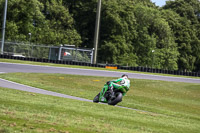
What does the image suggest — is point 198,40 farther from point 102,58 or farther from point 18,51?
point 18,51

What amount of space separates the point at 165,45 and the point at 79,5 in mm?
19463

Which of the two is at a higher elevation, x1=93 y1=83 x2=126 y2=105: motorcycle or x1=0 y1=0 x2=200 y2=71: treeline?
x1=0 y1=0 x2=200 y2=71: treeline

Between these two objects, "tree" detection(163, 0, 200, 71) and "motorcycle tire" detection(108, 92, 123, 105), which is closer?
"motorcycle tire" detection(108, 92, 123, 105)

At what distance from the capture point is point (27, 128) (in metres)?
7.46

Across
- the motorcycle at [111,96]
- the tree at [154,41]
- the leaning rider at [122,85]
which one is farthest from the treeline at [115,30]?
the leaning rider at [122,85]

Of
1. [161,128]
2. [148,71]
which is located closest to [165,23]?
[148,71]

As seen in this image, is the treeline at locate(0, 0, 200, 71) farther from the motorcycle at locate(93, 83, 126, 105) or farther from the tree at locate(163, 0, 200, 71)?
the motorcycle at locate(93, 83, 126, 105)

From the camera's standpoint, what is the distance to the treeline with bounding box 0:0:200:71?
58188mm

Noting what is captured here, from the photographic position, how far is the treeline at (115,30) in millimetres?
58188

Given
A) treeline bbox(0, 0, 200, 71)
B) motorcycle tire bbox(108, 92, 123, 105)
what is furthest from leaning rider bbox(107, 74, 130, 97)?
treeline bbox(0, 0, 200, 71)

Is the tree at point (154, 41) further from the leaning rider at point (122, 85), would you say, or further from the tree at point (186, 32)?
the leaning rider at point (122, 85)

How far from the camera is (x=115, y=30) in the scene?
66.8 metres

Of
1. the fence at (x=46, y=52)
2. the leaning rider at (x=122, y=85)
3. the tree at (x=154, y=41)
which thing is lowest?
the leaning rider at (x=122, y=85)

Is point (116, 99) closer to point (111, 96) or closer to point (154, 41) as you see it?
point (111, 96)
